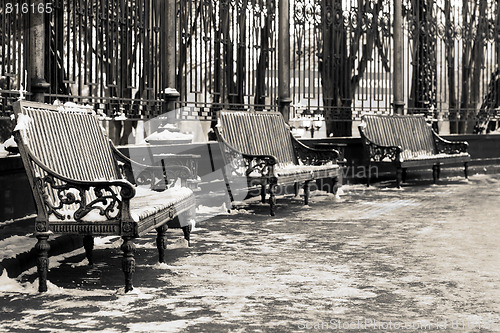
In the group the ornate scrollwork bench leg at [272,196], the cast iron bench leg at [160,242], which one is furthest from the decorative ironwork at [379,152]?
the cast iron bench leg at [160,242]

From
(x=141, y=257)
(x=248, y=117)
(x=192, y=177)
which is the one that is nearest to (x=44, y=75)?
(x=192, y=177)

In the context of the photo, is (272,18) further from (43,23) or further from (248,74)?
(43,23)

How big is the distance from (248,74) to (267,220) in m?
3.05

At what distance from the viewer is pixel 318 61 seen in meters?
11.8

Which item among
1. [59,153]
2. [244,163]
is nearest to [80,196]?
[59,153]

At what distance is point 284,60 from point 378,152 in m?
1.96

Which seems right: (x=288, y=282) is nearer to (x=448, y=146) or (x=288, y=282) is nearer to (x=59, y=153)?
(x=59, y=153)

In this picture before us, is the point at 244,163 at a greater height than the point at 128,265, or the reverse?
the point at 244,163

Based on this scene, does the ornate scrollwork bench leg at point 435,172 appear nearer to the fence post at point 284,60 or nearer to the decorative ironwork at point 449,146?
the decorative ironwork at point 449,146

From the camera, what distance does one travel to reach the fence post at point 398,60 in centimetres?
1295

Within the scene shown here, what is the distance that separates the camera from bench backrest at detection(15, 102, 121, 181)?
4.79 meters

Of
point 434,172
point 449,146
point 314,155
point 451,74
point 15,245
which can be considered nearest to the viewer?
point 15,245

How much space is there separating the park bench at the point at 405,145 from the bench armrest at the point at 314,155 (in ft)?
5.58

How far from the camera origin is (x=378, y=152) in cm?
1142
